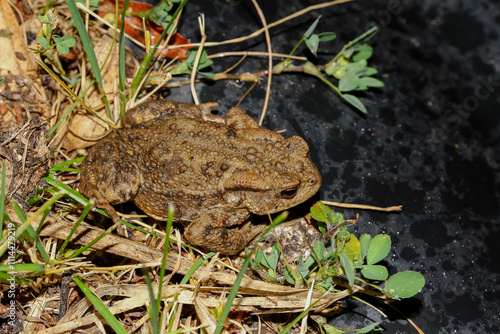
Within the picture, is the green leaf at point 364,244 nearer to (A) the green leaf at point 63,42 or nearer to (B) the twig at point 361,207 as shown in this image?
(B) the twig at point 361,207

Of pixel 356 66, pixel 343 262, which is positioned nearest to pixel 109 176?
pixel 343 262

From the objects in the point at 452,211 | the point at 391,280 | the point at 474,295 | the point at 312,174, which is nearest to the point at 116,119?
the point at 312,174

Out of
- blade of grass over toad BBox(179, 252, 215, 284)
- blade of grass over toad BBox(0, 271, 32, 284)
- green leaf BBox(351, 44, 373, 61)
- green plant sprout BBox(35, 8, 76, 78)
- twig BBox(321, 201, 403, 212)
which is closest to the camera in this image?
blade of grass over toad BBox(0, 271, 32, 284)

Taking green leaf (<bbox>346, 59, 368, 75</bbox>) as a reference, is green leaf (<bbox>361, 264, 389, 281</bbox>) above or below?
below

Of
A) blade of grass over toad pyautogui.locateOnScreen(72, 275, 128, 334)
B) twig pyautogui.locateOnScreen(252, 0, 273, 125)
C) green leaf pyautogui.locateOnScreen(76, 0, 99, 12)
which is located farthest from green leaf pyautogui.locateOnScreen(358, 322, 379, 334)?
green leaf pyautogui.locateOnScreen(76, 0, 99, 12)

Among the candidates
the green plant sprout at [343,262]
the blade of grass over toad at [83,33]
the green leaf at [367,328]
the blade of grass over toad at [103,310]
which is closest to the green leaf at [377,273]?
the green plant sprout at [343,262]

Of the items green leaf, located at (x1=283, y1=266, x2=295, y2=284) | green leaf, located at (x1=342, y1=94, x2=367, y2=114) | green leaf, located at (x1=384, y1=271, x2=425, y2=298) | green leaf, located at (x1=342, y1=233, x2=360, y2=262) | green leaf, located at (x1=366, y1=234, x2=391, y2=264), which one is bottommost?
green leaf, located at (x1=283, y1=266, x2=295, y2=284)

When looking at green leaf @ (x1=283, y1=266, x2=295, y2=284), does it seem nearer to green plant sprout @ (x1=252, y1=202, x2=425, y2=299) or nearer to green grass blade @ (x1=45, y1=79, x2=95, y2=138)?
green plant sprout @ (x1=252, y1=202, x2=425, y2=299)
